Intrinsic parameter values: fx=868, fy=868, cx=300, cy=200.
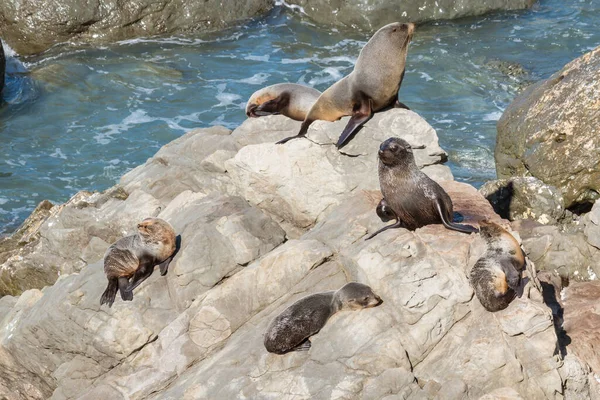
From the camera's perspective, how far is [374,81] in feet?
35.8

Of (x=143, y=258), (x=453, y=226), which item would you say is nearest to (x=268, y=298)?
(x=143, y=258)

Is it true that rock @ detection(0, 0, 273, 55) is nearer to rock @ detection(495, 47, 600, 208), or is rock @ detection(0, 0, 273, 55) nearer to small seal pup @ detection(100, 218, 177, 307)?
rock @ detection(495, 47, 600, 208)

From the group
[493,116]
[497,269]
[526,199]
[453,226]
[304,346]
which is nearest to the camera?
[497,269]

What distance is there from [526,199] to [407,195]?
365 centimetres

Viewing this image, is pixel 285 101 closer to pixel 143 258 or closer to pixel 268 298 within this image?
pixel 143 258

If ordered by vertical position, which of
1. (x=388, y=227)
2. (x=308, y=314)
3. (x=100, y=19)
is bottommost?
(x=100, y=19)

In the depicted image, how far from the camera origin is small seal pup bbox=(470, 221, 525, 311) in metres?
7.80

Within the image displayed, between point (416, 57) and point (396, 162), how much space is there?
499 inches

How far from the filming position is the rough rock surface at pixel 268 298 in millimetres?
7730

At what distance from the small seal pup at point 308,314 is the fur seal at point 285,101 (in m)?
4.03

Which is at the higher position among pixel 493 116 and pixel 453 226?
pixel 453 226

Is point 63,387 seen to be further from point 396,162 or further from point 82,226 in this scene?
point 396,162

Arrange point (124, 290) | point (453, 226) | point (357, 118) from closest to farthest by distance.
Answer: point (453, 226) → point (124, 290) → point (357, 118)

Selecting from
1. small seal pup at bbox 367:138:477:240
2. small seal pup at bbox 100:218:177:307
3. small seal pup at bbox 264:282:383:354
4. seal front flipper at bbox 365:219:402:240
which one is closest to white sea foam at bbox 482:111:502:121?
small seal pup at bbox 367:138:477:240
